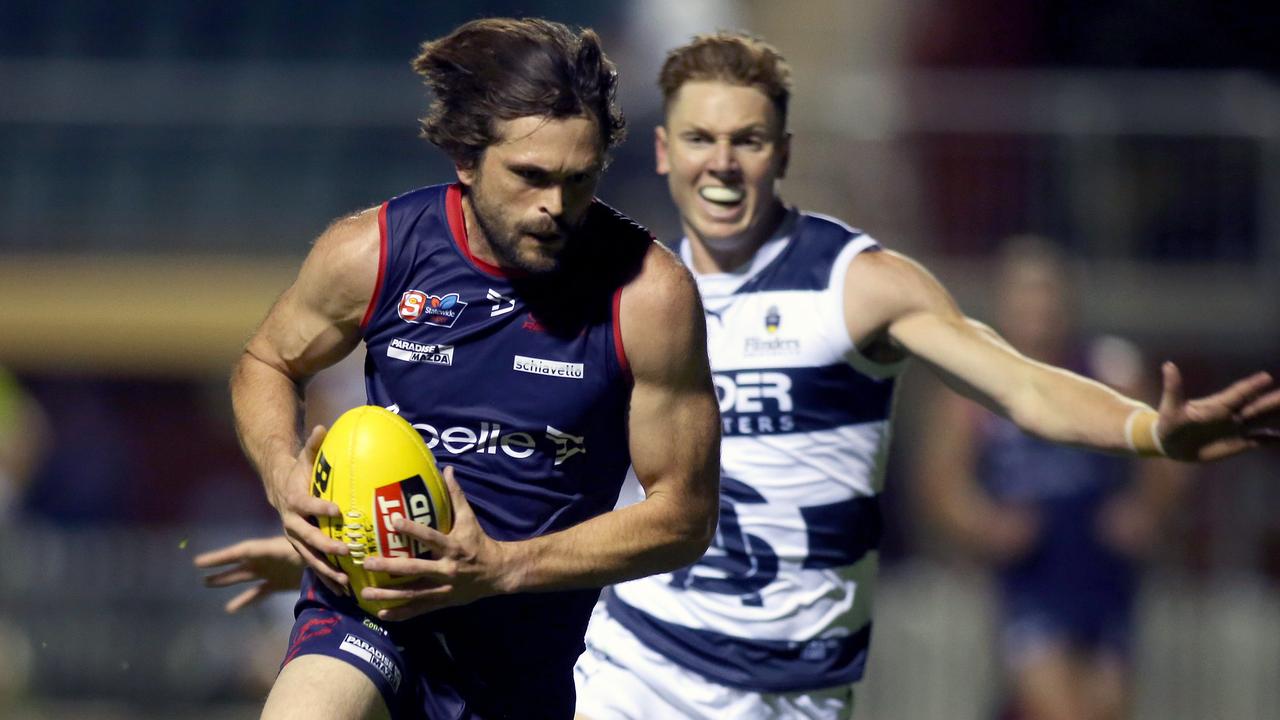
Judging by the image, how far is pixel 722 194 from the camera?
5734mm

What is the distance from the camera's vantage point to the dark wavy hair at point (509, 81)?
14.0 feet

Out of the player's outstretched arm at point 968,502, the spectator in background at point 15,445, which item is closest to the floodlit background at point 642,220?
the spectator in background at point 15,445

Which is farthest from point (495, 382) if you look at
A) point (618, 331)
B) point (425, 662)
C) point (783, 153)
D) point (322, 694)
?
point (783, 153)

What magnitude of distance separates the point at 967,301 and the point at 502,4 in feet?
19.1

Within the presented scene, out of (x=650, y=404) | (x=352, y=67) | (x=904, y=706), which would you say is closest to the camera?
(x=650, y=404)

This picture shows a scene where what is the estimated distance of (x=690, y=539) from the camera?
439cm

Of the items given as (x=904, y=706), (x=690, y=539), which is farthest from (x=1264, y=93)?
(x=690, y=539)

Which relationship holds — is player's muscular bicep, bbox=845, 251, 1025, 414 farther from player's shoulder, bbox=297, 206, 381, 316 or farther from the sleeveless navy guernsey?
player's shoulder, bbox=297, 206, 381, 316

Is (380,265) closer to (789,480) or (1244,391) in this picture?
(789,480)

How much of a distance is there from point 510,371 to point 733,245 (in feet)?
5.09

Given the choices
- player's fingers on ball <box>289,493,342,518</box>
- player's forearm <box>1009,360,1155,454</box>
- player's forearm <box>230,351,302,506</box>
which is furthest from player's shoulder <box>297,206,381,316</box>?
player's forearm <box>1009,360,1155,454</box>

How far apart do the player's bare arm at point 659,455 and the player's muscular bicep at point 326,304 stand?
0.65 m

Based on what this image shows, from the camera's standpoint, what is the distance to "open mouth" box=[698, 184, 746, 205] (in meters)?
5.73

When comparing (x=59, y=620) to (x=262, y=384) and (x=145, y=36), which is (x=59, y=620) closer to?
(x=145, y=36)
